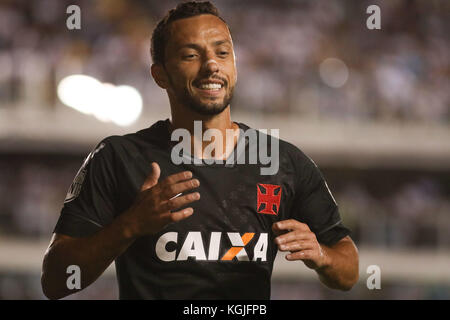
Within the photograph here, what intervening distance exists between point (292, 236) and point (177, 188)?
1.21 ft

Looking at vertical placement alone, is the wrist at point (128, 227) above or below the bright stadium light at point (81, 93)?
below

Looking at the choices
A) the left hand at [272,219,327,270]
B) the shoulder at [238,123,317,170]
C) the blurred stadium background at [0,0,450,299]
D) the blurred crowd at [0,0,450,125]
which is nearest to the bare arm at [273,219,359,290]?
the left hand at [272,219,327,270]

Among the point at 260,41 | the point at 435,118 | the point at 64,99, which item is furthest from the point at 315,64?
the point at 64,99

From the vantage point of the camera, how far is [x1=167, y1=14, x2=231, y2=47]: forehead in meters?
2.12

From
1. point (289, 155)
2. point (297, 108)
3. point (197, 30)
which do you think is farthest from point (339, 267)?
point (297, 108)

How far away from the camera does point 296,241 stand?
1995 millimetres

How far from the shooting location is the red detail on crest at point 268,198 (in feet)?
7.23

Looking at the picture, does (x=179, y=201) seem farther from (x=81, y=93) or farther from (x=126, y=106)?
(x=81, y=93)

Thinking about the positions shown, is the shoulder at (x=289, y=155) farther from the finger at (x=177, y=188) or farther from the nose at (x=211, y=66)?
the finger at (x=177, y=188)

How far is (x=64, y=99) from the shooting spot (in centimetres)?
755

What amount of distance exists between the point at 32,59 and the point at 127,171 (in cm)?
601

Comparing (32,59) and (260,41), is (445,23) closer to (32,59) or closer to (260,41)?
(260,41)

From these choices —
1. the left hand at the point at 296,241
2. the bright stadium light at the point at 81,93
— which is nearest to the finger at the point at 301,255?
the left hand at the point at 296,241

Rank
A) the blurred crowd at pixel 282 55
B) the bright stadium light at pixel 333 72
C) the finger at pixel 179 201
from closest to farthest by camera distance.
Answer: the finger at pixel 179 201 → the blurred crowd at pixel 282 55 → the bright stadium light at pixel 333 72
